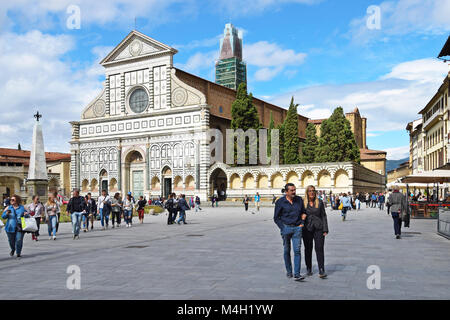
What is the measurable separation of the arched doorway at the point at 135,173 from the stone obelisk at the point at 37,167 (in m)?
23.7

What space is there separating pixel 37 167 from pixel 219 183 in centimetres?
2610

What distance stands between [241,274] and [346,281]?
1.84 m

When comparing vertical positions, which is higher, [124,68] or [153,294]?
[124,68]

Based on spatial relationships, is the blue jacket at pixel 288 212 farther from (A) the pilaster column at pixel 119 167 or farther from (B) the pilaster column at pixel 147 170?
(A) the pilaster column at pixel 119 167

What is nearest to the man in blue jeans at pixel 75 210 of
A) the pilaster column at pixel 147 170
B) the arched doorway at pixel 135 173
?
the pilaster column at pixel 147 170

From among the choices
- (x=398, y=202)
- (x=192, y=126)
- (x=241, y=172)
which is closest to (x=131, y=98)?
(x=192, y=126)

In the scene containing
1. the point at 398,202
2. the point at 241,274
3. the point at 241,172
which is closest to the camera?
the point at 241,274

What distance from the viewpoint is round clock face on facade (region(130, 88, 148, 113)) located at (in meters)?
55.2

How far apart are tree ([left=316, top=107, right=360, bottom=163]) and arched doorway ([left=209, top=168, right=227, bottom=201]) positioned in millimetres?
10928

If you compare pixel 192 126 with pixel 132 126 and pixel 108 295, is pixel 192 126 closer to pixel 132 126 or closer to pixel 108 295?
pixel 132 126

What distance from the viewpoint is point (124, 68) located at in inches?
2215

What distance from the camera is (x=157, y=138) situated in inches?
2116

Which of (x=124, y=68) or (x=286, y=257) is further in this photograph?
(x=124, y=68)

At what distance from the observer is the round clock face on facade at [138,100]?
5516 centimetres
